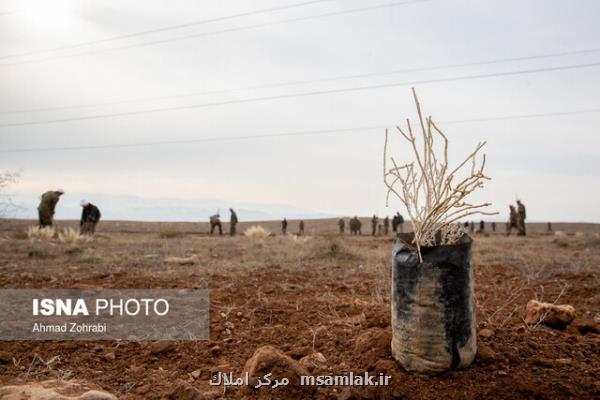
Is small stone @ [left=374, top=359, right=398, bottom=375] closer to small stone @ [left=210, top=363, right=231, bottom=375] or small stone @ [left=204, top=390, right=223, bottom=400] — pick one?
small stone @ [left=204, top=390, right=223, bottom=400]

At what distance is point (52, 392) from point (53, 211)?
1575cm

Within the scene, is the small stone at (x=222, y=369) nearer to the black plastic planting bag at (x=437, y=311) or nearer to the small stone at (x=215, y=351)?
the small stone at (x=215, y=351)

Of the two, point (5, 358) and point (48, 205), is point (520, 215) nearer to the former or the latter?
point (48, 205)

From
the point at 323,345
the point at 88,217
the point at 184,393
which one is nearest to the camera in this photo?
the point at 184,393

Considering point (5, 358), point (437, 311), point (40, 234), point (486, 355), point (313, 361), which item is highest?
point (40, 234)

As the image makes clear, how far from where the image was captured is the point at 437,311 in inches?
87.7

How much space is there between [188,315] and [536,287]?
428cm

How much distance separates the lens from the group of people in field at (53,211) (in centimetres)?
1511

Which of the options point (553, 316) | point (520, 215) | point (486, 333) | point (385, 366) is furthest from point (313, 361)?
point (520, 215)

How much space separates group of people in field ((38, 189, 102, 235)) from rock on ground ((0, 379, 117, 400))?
1484cm

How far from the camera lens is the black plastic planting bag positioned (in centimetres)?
223

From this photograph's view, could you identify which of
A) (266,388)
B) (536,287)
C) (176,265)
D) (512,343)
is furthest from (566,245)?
(266,388)

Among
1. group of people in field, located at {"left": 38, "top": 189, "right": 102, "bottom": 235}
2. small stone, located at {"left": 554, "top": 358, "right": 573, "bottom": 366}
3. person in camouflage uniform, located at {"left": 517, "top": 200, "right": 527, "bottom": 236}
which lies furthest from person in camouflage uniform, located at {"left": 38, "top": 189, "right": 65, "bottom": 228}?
person in camouflage uniform, located at {"left": 517, "top": 200, "right": 527, "bottom": 236}

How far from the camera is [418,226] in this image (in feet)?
8.00
